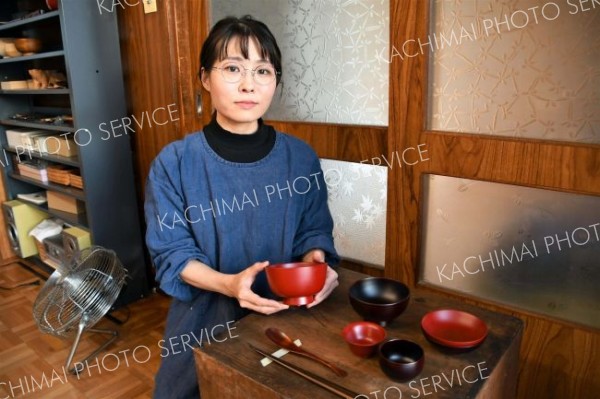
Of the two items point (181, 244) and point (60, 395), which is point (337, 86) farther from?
point (60, 395)

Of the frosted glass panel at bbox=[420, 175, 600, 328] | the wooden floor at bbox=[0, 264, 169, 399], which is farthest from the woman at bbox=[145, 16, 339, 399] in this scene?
the wooden floor at bbox=[0, 264, 169, 399]

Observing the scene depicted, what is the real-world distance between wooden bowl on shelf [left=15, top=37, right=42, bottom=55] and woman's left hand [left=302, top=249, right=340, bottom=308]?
2.63m

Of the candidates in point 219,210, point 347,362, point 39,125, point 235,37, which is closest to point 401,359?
point 347,362

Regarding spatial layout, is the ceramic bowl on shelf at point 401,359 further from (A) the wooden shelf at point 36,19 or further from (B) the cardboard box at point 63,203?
(B) the cardboard box at point 63,203

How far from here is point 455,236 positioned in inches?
61.1

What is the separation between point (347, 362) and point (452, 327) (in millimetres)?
245

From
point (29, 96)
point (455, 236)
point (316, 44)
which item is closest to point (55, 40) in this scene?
point (29, 96)

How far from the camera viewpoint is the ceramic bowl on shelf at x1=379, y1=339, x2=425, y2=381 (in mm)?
804

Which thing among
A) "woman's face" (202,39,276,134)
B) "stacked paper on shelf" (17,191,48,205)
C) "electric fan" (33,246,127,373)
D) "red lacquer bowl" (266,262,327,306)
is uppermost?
"woman's face" (202,39,276,134)

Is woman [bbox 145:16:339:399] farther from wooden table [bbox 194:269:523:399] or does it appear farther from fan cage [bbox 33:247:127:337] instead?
fan cage [bbox 33:247:127:337]

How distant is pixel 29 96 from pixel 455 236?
3363mm

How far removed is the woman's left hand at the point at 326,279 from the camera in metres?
1.09

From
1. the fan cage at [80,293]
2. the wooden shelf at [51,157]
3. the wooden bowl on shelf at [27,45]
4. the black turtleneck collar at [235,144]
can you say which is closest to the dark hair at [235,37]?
the black turtleneck collar at [235,144]

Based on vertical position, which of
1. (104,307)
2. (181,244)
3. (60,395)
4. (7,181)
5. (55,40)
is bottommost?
(60,395)
